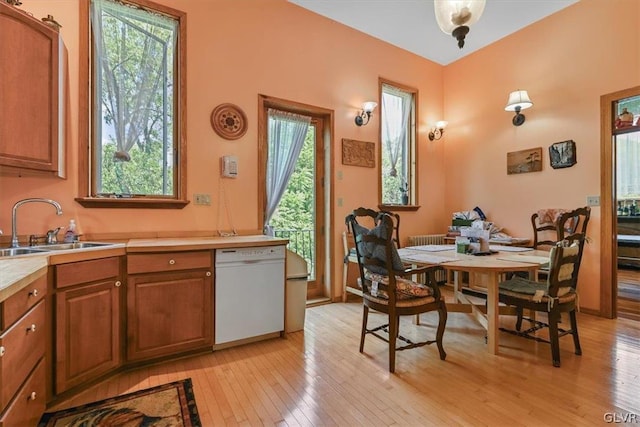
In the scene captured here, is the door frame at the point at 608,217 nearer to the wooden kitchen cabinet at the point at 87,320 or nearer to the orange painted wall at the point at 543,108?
the orange painted wall at the point at 543,108

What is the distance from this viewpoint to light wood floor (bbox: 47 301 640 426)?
1.68 m

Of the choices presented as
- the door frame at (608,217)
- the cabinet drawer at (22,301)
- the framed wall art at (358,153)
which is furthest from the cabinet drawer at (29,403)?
the door frame at (608,217)

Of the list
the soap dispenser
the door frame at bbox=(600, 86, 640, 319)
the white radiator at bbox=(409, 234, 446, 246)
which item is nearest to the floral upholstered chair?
the door frame at bbox=(600, 86, 640, 319)

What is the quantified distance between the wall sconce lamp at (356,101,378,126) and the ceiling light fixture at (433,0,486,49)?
2100 millimetres

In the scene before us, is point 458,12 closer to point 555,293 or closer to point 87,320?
point 555,293

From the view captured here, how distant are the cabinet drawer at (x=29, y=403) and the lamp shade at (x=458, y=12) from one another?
279cm

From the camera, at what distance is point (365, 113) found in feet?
13.3

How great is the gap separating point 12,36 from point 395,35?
3897 millimetres

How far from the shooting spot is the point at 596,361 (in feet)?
7.36

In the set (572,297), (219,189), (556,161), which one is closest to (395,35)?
(556,161)

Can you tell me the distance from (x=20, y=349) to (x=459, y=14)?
2732 mm

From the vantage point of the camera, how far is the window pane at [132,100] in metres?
2.53

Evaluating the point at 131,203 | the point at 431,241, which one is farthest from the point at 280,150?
the point at 431,241

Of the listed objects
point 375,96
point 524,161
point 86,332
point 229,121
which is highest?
point 375,96
